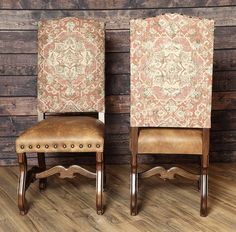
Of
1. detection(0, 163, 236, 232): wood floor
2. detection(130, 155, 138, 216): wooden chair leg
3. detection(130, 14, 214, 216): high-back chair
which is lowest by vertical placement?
detection(0, 163, 236, 232): wood floor

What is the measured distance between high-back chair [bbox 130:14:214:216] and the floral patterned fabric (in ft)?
1.67

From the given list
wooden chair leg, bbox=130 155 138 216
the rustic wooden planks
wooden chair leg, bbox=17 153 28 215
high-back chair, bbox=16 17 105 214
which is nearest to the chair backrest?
wooden chair leg, bbox=130 155 138 216

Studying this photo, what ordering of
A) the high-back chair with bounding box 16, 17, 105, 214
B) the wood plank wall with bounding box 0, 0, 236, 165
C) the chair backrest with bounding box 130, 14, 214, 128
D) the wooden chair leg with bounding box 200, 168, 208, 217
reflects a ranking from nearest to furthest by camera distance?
the chair backrest with bounding box 130, 14, 214, 128 → the wooden chair leg with bounding box 200, 168, 208, 217 → the high-back chair with bounding box 16, 17, 105, 214 → the wood plank wall with bounding box 0, 0, 236, 165

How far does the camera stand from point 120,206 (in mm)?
2324

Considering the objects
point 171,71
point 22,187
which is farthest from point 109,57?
point 22,187

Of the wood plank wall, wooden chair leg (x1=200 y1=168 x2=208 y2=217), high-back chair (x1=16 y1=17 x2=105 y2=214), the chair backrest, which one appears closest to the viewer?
the chair backrest

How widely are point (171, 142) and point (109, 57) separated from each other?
1.13m

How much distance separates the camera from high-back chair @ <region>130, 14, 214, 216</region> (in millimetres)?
2037

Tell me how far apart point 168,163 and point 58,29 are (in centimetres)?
138

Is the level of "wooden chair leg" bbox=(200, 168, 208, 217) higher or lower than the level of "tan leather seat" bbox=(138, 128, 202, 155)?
lower

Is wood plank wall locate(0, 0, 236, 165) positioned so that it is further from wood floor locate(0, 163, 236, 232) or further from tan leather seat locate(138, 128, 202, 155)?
tan leather seat locate(138, 128, 202, 155)

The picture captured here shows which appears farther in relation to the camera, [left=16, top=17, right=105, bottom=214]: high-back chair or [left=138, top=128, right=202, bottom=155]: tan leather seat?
[left=16, top=17, right=105, bottom=214]: high-back chair

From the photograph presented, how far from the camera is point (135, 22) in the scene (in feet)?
6.75

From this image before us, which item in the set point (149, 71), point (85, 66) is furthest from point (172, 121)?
point (85, 66)
